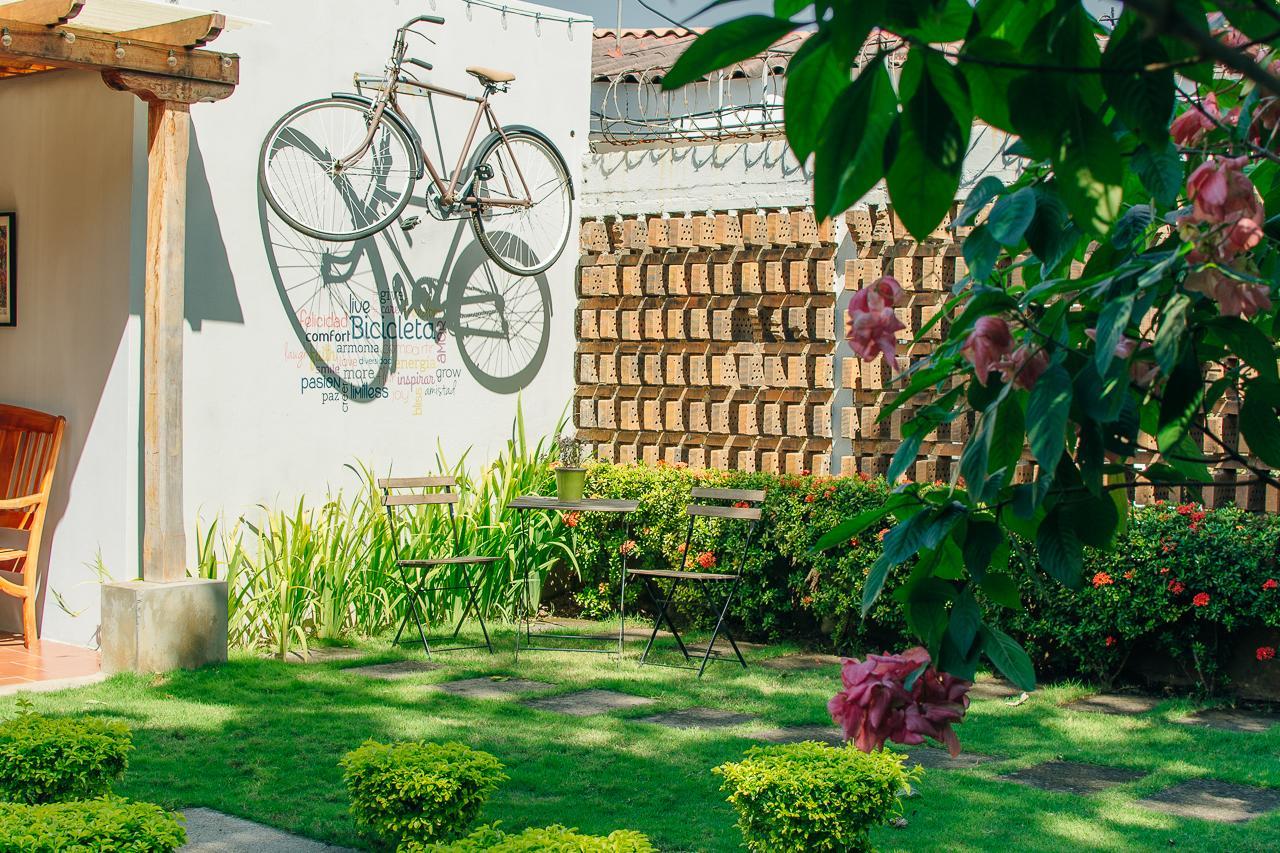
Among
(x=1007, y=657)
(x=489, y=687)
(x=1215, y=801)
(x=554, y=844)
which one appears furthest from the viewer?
(x=489, y=687)

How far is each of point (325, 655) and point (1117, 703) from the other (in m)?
3.80

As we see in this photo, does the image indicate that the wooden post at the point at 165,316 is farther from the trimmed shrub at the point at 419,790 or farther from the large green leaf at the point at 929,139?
the large green leaf at the point at 929,139

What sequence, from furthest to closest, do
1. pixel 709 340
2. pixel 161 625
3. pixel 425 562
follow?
pixel 709 340 → pixel 425 562 → pixel 161 625

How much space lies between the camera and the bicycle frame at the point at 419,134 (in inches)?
301

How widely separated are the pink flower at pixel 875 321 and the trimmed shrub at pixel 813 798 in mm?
1990

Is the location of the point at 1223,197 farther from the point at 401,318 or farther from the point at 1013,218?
the point at 401,318

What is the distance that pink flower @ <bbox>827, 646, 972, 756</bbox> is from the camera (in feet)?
5.36

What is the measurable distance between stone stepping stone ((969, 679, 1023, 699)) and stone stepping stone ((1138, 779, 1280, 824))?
1.44m

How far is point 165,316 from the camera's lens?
6.48 metres

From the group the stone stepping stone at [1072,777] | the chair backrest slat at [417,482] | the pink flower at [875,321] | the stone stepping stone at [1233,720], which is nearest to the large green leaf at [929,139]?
the pink flower at [875,321]

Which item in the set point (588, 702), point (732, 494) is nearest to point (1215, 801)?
point (588, 702)

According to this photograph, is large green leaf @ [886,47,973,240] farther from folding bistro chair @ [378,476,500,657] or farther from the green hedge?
folding bistro chair @ [378,476,500,657]

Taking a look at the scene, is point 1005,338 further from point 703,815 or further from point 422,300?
point 422,300

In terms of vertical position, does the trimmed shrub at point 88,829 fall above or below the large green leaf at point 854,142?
below
